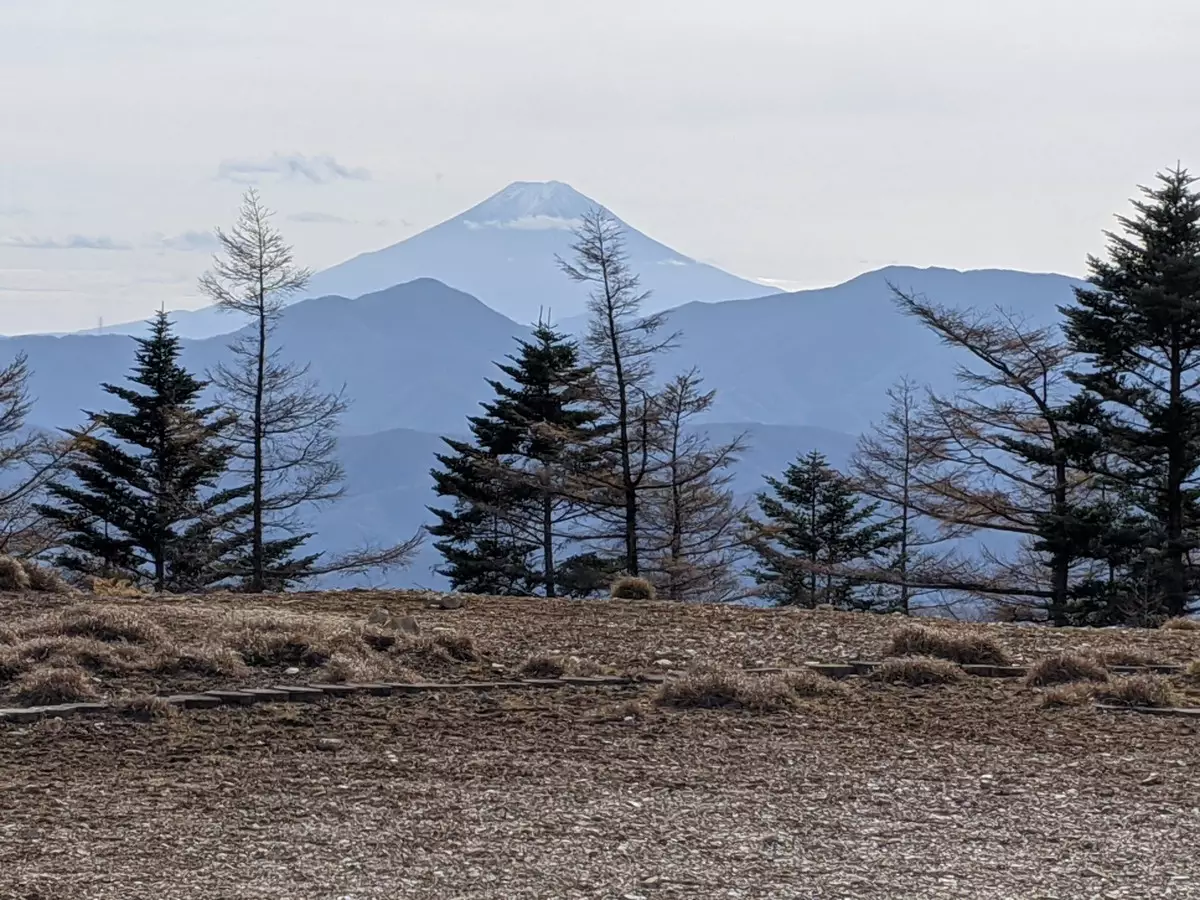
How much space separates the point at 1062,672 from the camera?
858 cm

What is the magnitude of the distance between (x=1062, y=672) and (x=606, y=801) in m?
4.13

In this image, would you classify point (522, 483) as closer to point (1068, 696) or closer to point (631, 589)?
point (631, 589)

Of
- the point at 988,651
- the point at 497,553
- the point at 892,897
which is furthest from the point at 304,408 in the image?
the point at 892,897

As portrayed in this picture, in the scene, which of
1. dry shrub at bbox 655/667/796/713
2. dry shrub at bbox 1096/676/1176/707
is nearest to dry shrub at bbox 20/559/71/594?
dry shrub at bbox 655/667/796/713

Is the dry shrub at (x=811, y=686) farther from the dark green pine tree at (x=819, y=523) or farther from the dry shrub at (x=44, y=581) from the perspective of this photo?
the dark green pine tree at (x=819, y=523)

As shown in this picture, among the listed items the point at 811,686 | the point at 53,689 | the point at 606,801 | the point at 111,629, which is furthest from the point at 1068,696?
the point at 111,629

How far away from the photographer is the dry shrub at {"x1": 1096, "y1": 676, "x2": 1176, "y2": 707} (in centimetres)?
784

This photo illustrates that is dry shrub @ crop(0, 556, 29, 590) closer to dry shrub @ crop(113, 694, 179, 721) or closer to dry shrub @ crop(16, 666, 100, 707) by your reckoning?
dry shrub @ crop(16, 666, 100, 707)

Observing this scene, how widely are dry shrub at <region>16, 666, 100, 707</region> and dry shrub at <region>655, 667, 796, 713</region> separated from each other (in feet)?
10.3

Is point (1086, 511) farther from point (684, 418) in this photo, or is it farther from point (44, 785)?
point (44, 785)

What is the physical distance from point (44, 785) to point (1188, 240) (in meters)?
24.6

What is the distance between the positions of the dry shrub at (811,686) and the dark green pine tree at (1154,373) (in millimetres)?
16719

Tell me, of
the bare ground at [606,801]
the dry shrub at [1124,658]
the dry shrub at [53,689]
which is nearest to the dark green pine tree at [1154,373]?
the dry shrub at [1124,658]

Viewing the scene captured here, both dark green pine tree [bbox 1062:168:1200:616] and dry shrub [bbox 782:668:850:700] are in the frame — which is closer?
dry shrub [bbox 782:668:850:700]
